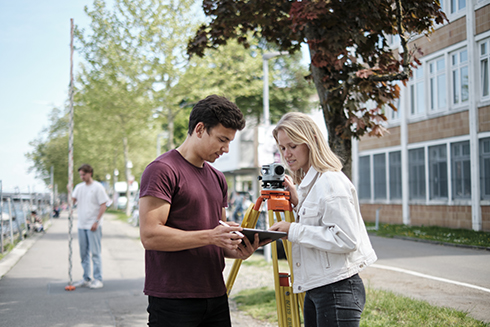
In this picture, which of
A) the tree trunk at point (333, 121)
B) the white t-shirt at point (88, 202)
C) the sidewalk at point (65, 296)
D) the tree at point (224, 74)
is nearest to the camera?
the tree trunk at point (333, 121)

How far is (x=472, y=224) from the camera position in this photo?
18.2ft

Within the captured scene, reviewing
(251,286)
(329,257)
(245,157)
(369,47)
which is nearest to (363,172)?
(245,157)

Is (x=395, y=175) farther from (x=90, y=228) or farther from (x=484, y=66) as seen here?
(x=484, y=66)

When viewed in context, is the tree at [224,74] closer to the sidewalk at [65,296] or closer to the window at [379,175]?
the window at [379,175]

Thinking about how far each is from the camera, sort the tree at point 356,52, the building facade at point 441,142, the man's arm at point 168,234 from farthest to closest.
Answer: the building facade at point 441,142 < the tree at point 356,52 < the man's arm at point 168,234

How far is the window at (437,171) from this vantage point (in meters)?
13.0

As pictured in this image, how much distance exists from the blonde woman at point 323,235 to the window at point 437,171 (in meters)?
10.6

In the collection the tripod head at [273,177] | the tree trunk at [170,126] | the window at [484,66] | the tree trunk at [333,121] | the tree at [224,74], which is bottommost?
the tripod head at [273,177]

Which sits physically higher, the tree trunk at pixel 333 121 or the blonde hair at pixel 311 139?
the tree trunk at pixel 333 121

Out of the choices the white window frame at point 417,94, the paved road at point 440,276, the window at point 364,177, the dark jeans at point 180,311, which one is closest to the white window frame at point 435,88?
the white window frame at point 417,94

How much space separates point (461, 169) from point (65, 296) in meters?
7.54

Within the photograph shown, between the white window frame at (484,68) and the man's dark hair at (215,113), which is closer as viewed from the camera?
the man's dark hair at (215,113)

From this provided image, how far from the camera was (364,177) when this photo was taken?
77.8 feet

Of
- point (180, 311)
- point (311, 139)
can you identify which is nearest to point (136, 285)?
point (180, 311)
